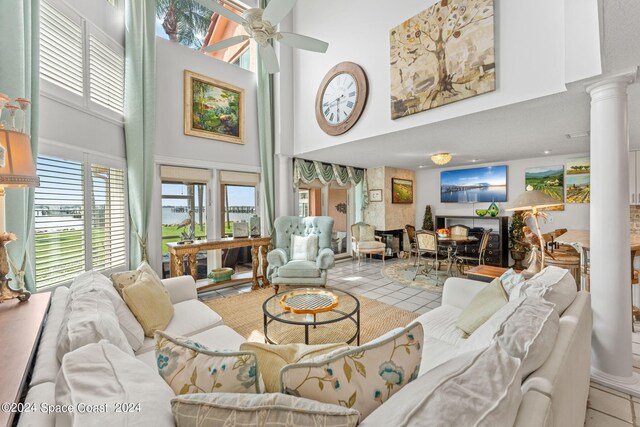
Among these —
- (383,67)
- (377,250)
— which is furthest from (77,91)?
(377,250)

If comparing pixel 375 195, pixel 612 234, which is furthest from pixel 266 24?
pixel 375 195

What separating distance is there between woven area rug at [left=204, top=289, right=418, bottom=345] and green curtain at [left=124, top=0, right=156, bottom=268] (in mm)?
1352

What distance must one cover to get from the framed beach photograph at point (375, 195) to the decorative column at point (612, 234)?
4.46m

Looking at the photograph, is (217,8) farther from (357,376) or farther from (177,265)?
(177,265)

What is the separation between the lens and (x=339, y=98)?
392 centimetres

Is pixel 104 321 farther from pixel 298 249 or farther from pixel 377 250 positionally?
pixel 377 250

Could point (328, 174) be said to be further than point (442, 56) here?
Yes

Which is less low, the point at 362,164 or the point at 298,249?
the point at 362,164

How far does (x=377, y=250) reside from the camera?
225 inches

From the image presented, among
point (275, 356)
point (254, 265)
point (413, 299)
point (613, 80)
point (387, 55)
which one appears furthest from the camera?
point (254, 265)

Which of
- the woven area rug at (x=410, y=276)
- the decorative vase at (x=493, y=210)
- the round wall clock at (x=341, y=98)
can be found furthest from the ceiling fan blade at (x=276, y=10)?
the decorative vase at (x=493, y=210)

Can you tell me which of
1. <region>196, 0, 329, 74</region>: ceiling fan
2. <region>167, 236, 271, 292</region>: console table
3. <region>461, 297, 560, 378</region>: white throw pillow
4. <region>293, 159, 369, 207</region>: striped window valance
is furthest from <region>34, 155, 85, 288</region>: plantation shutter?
<region>461, 297, 560, 378</region>: white throw pillow

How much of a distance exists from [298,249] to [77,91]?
3181 millimetres

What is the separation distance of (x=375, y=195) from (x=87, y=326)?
594 cm
